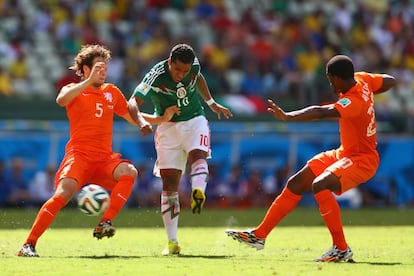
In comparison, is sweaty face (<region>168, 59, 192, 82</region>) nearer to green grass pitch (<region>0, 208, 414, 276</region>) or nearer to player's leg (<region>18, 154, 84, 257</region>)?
player's leg (<region>18, 154, 84, 257</region>)

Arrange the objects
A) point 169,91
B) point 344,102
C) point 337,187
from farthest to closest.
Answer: point 169,91, point 337,187, point 344,102

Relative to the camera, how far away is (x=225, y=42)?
95.5 ft

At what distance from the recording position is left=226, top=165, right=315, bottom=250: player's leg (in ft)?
40.6

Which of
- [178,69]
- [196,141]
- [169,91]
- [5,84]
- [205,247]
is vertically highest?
[5,84]

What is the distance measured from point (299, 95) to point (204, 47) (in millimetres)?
2917

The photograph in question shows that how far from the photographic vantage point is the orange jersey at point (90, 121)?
1275 cm

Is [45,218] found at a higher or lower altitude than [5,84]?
lower

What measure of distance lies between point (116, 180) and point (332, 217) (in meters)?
2.58

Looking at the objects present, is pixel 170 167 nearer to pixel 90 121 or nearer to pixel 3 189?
pixel 90 121

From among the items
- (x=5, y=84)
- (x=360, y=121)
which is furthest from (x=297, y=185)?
(x=5, y=84)

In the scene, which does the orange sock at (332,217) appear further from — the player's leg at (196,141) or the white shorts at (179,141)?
the white shorts at (179,141)

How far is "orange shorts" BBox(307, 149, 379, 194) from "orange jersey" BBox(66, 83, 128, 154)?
8.15ft

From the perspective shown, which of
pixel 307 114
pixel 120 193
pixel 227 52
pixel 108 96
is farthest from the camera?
pixel 227 52

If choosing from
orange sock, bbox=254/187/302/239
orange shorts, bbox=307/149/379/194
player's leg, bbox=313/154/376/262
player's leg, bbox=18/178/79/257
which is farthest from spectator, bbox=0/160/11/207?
player's leg, bbox=313/154/376/262
